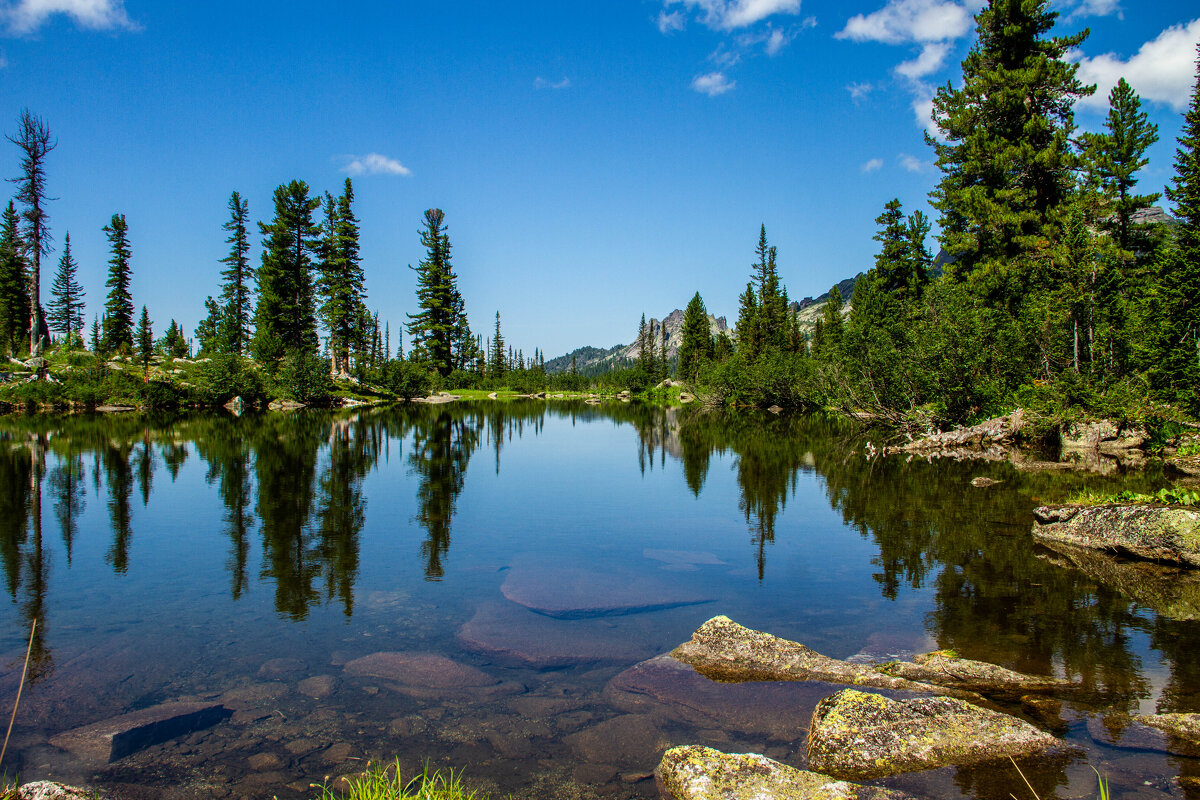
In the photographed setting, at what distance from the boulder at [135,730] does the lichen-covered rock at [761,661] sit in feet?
14.0

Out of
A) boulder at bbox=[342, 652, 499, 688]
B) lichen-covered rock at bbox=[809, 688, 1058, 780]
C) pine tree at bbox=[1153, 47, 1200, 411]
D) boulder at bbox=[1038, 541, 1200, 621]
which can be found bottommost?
boulder at bbox=[1038, 541, 1200, 621]

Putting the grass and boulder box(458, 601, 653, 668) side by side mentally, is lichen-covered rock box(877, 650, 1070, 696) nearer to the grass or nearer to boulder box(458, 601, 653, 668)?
boulder box(458, 601, 653, 668)

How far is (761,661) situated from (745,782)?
235 cm

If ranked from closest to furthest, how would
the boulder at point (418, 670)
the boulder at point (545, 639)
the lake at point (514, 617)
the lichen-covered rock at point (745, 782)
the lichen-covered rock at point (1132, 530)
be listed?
the lichen-covered rock at point (745, 782) < the lake at point (514, 617) < the boulder at point (418, 670) < the boulder at point (545, 639) < the lichen-covered rock at point (1132, 530)

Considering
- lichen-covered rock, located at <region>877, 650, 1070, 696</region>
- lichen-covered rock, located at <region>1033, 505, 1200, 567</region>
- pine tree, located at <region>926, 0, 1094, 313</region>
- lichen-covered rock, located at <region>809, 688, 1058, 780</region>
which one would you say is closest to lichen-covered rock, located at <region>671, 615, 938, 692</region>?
lichen-covered rock, located at <region>877, 650, 1070, 696</region>

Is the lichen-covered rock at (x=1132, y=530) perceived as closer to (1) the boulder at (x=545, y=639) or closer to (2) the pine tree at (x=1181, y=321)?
(1) the boulder at (x=545, y=639)

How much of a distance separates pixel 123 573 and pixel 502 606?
571 cm

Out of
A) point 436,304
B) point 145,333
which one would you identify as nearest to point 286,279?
point 436,304

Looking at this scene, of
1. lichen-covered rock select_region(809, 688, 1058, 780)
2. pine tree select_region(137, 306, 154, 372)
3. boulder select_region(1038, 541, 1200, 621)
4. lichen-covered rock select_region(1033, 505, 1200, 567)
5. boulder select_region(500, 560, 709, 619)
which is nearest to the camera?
lichen-covered rock select_region(809, 688, 1058, 780)

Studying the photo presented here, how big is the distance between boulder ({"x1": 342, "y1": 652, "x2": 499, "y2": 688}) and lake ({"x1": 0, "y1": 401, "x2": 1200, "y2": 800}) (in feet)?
0.09

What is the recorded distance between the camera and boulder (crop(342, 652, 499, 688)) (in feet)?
19.4

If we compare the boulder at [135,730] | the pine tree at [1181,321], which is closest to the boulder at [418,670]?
the boulder at [135,730]

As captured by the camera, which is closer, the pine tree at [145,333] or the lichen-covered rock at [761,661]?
the lichen-covered rock at [761,661]

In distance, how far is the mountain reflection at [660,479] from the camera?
6.89 metres
